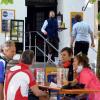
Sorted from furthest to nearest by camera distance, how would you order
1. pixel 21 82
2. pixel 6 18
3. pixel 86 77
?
pixel 6 18 < pixel 86 77 < pixel 21 82

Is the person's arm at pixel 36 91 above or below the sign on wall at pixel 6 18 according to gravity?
below

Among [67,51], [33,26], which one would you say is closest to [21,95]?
[67,51]

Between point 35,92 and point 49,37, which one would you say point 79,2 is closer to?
point 49,37

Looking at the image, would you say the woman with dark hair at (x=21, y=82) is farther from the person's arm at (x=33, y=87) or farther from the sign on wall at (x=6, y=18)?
the sign on wall at (x=6, y=18)

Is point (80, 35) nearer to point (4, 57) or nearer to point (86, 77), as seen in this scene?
point (4, 57)

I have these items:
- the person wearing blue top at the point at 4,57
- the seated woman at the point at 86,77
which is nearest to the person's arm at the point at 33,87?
the seated woman at the point at 86,77

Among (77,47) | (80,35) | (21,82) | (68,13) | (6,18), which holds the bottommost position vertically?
(21,82)

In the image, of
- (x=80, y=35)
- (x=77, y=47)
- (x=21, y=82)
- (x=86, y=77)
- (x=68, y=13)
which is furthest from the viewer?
(x=68, y=13)

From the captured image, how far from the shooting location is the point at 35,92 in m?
6.59

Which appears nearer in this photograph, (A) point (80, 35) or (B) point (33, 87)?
(B) point (33, 87)

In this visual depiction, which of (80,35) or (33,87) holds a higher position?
(80,35)

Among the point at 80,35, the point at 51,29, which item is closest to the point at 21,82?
the point at 80,35

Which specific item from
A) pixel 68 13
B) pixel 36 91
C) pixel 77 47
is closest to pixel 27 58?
pixel 36 91

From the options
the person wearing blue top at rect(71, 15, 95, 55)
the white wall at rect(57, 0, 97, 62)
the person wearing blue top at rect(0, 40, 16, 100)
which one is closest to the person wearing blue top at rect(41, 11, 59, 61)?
the white wall at rect(57, 0, 97, 62)
